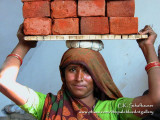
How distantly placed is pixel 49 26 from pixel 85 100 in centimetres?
68

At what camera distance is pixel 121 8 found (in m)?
1.85

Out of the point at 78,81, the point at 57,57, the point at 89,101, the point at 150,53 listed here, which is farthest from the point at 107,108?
the point at 57,57

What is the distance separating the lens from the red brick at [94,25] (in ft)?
6.03

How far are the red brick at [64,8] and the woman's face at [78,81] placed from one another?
16.0 inches

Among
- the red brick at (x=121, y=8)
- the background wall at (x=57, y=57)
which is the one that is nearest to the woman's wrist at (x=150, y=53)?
the red brick at (x=121, y=8)

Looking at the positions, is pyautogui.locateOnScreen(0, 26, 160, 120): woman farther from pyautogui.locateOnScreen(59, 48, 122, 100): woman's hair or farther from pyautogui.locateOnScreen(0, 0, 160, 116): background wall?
pyautogui.locateOnScreen(0, 0, 160, 116): background wall

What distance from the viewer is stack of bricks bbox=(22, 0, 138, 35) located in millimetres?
1835

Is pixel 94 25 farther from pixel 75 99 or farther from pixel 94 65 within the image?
pixel 75 99

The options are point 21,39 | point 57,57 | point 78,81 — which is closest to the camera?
point 78,81

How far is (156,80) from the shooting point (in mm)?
1781

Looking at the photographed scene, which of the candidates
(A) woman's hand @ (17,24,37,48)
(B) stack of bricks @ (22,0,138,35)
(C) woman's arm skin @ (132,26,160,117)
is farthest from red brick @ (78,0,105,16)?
(A) woman's hand @ (17,24,37,48)

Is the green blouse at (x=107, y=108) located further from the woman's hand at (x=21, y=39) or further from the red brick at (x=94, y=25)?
the red brick at (x=94, y=25)

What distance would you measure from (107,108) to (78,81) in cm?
33

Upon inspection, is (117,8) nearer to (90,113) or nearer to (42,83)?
(90,113)
